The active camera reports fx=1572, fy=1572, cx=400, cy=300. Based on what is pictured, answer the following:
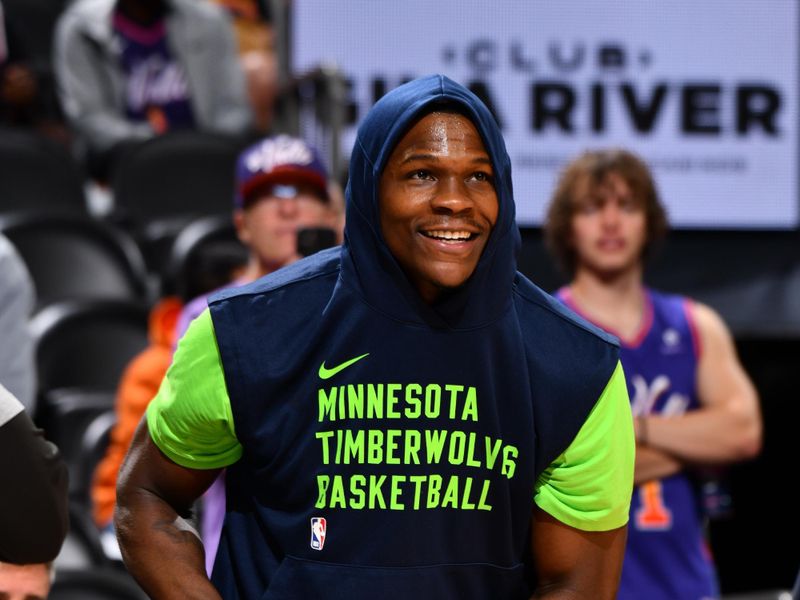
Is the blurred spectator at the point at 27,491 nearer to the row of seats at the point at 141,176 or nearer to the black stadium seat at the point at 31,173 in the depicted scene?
the row of seats at the point at 141,176

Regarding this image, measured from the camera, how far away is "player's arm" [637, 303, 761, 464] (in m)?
3.74

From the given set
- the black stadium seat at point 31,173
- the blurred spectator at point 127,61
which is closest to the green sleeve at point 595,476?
the black stadium seat at point 31,173

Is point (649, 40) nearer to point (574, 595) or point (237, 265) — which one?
point (237, 265)

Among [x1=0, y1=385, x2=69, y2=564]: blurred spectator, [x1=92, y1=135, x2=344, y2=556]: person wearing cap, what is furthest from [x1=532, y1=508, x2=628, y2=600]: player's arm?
[x1=92, y1=135, x2=344, y2=556]: person wearing cap

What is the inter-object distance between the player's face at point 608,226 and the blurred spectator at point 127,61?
12.4 feet

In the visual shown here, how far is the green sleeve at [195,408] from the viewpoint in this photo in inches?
85.7

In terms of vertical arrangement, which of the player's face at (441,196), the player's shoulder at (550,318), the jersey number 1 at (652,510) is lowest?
the jersey number 1 at (652,510)

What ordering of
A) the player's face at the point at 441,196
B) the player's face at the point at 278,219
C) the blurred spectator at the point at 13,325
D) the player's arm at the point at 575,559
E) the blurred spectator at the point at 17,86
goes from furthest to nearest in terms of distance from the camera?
→ 1. the blurred spectator at the point at 17,86
2. the player's face at the point at 278,219
3. the blurred spectator at the point at 13,325
4. the player's arm at the point at 575,559
5. the player's face at the point at 441,196

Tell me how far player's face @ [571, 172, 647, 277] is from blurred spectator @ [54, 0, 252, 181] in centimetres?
377

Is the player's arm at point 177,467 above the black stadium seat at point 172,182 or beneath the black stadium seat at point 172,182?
above

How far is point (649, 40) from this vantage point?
20.2ft

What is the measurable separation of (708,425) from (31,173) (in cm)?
393

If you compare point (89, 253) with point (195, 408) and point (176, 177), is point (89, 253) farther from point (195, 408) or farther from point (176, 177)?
point (195, 408)

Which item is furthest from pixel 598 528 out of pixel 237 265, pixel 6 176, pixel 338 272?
pixel 6 176
